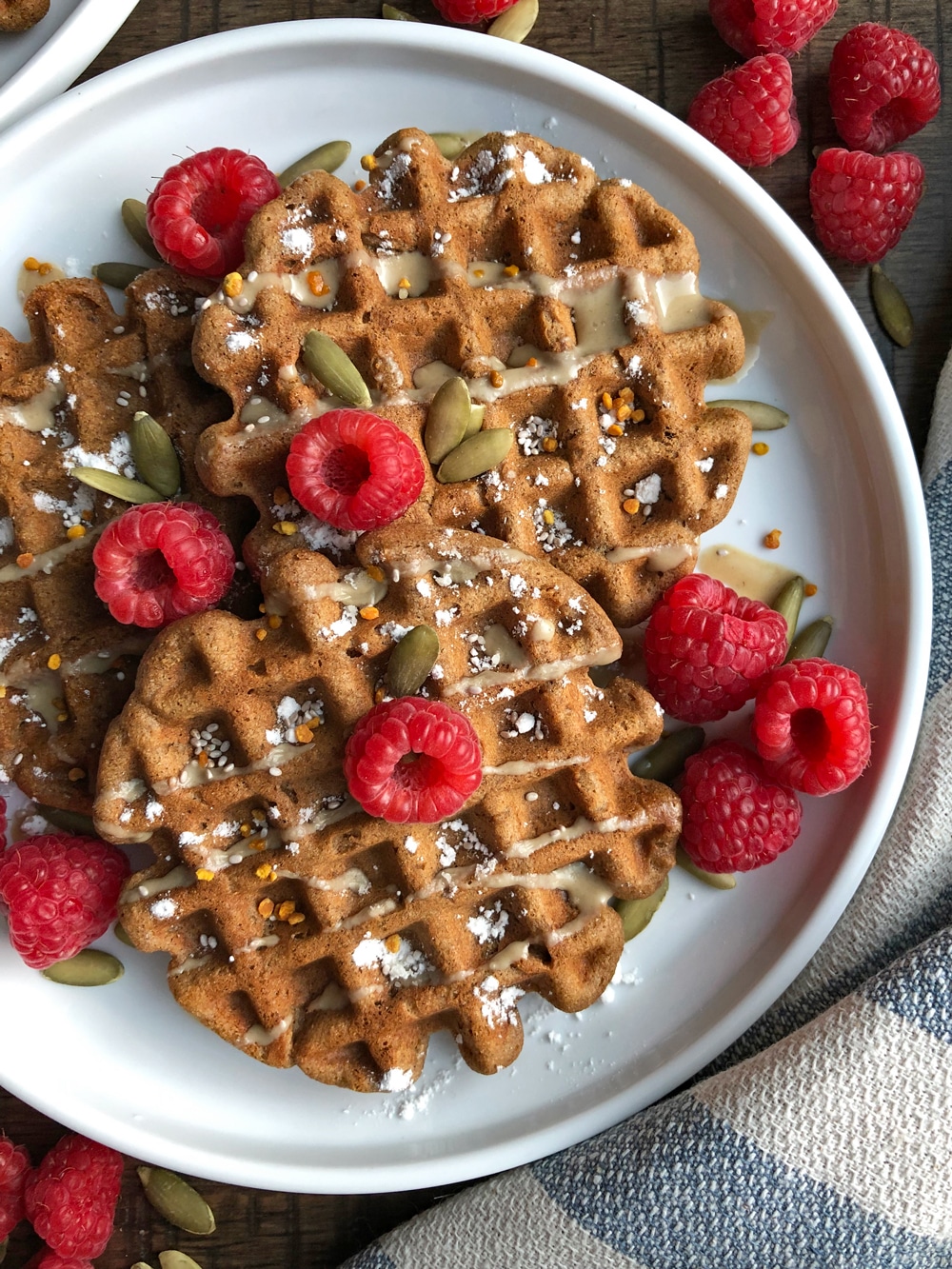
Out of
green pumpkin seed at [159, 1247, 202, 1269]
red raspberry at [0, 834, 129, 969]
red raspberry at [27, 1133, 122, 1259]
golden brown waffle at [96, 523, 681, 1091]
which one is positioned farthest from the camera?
green pumpkin seed at [159, 1247, 202, 1269]

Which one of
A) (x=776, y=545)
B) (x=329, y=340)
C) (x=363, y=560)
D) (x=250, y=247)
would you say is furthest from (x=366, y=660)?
(x=776, y=545)

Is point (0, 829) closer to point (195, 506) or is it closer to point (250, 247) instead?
point (195, 506)

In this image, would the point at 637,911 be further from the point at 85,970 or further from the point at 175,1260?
the point at 175,1260

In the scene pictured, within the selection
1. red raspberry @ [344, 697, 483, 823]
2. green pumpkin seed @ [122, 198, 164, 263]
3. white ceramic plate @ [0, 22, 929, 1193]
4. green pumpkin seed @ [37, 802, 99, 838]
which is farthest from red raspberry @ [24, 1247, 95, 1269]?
green pumpkin seed @ [122, 198, 164, 263]

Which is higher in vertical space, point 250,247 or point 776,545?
point 250,247

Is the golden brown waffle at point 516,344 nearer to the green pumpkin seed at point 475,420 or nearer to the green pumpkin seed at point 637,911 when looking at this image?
the green pumpkin seed at point 475,420

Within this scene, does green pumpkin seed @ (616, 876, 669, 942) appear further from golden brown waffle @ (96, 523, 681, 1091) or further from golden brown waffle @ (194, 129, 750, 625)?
golden brown waffle @ (194, 129, 750, 625)

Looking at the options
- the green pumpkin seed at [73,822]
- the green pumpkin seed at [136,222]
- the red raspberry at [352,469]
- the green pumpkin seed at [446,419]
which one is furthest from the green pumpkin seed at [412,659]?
the green pumpkin seed at [136,222]
